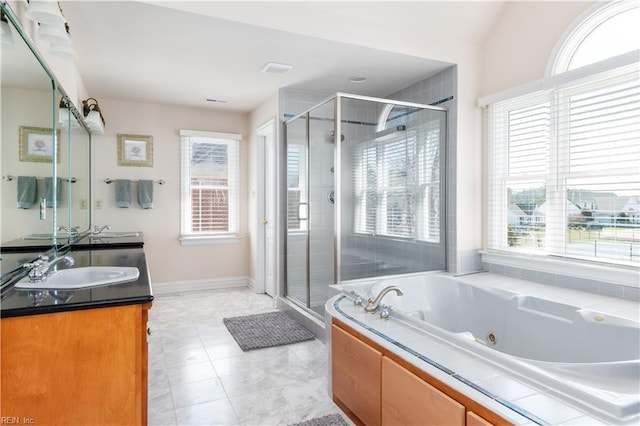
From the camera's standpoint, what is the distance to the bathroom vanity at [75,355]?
1341mm

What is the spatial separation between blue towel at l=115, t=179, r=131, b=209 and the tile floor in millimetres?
1512

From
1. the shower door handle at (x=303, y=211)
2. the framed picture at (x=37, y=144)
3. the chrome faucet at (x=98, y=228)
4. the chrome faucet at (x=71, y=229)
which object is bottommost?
the chrome faucet at (x=98, y=228)

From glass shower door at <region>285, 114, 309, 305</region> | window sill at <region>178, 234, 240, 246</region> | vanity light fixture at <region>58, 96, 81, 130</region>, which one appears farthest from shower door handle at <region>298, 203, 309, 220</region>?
vanity light fixture at <region>58, 96, 81, 130</region>

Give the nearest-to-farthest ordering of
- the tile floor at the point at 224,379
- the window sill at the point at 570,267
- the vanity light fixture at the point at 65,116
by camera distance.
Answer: the tile floor at the point at 224,379 → the window sill at the point at 570,267 → the vanity light fixture at the point at 65,116

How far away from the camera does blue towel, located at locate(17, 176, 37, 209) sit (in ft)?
5.70

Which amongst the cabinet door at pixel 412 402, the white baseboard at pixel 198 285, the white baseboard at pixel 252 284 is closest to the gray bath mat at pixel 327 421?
the cabinet door at pixel 412 402

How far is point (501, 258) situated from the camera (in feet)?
11.0

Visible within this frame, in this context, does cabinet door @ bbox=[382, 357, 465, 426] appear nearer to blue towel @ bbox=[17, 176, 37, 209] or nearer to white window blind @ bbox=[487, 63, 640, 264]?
blue towel @ bbox=[17, 176, 37, 209]

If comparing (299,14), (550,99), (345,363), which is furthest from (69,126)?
(550,99)

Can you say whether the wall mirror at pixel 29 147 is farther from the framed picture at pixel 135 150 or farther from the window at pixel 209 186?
the window at pixel 209 186

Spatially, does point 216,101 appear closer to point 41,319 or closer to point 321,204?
point 321,204

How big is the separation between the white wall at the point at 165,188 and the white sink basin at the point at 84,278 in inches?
111

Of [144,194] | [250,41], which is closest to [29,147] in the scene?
[250,41]

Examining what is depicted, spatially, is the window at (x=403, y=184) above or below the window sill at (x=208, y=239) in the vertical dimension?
above
